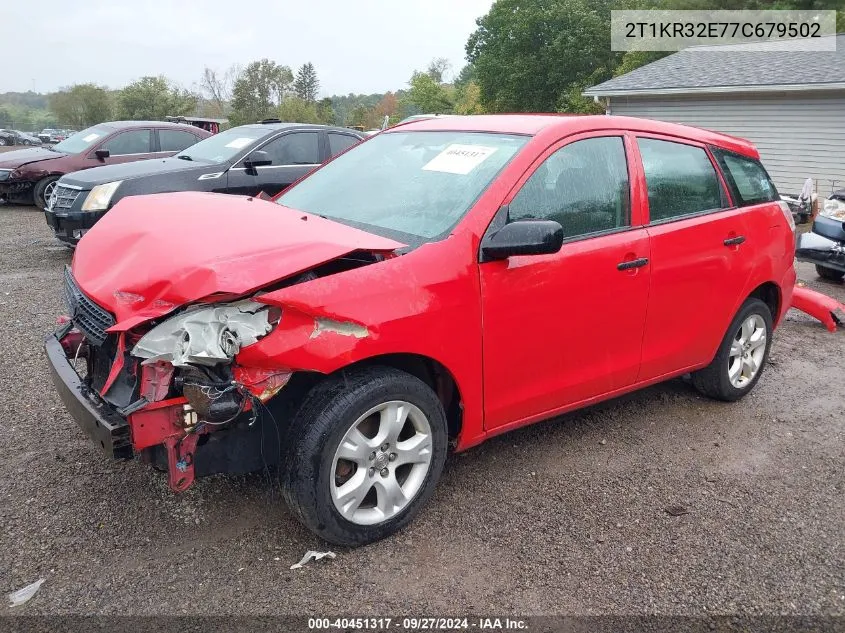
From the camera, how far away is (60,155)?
1159 cm

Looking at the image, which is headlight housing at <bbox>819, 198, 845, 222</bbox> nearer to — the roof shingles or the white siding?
the roof shingles

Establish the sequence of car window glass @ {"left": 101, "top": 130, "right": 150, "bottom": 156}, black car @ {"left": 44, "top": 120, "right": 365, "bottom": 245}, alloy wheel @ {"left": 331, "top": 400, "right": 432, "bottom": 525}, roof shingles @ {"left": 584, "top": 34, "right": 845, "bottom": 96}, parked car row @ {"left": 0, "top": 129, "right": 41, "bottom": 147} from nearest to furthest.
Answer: alloy wheel @ {"left": 331, "top": 400, "right": 432, "bottom": 525}
black car @ {"left": 44, "top": 120, "right": 365, "bottom": 245}
car window glass @ {"left": 101, "top": 130, "right": 150, "bottom": 156}
roof shingles @ {"left": 584, "top": 34, "right": 845, "bottom": 96}
parked car row @ {"left": 0, "top": 129, "right": 41, "bottom": 147}

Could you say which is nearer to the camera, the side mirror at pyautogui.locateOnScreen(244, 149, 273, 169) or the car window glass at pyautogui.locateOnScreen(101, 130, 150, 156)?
the side mirror at pyautogui.locateOnScreen(244, 149, 273, 169)

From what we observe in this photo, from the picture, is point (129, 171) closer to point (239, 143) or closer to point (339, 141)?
point (239, 143)

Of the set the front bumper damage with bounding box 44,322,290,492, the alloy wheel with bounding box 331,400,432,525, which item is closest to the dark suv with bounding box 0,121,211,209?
the front bumper damage with bounding box 44,322,290,492

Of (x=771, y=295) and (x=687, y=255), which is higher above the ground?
(x=687, y=255)

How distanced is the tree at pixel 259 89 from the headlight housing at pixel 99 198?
151ft

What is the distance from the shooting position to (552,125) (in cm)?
344

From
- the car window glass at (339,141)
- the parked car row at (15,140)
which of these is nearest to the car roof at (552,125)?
the car window glass at (339,141)

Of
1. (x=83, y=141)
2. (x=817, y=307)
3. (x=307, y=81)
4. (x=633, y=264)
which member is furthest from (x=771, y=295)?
(x=307, y=81)

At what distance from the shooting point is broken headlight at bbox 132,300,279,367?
8.04ft

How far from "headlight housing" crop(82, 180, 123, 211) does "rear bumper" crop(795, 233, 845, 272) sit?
25.8 ft

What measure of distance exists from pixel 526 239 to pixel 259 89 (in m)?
53.9

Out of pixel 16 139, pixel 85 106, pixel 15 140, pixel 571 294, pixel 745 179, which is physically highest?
pixel 85 106
